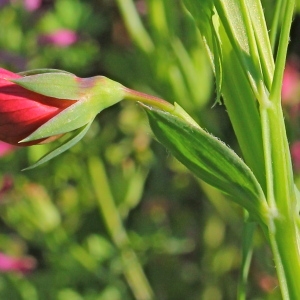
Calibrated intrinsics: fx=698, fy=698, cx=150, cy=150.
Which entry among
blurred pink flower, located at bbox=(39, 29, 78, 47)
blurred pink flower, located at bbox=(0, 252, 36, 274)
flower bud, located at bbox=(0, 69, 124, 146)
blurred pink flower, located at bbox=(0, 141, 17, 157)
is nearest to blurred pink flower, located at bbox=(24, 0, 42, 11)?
blurred pink flower, located at bbox=(39, 29, 78, 47)

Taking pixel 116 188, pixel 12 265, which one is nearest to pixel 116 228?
pixel 116 188

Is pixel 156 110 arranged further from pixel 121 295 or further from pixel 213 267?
pixel 213 267

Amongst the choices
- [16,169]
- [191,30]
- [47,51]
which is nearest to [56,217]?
[16,169]

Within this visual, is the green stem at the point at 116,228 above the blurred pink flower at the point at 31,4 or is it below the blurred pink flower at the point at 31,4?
below

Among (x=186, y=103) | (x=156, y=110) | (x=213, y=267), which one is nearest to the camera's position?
(x=156, y=110)

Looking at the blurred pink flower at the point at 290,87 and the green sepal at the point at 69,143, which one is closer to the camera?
the green sepal at the point at 69,143

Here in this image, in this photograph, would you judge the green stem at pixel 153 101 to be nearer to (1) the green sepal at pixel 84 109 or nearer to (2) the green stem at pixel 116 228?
(1) the green sepal at pixel 84 109

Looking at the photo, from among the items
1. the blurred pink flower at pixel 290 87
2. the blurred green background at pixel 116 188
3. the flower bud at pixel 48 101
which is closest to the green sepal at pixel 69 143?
the flower bud at pixel 48 101
